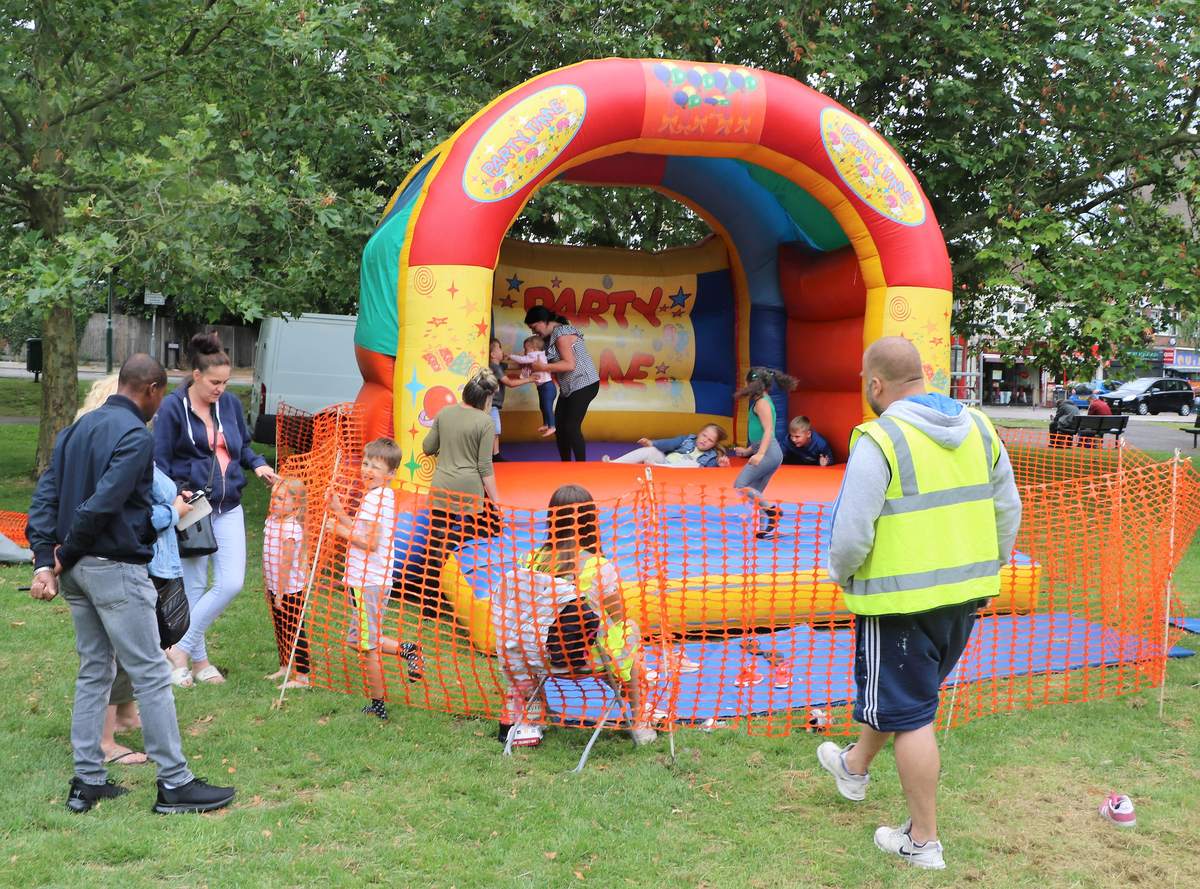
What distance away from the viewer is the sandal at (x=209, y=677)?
5195 millimetres

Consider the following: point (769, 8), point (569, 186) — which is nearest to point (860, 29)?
point (769, 8)

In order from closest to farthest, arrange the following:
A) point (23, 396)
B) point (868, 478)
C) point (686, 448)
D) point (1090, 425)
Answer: point (868, 478), point (686, 448), point (1090, 425), point (23, 396)

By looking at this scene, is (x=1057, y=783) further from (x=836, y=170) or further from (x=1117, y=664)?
(x=836, y=170)

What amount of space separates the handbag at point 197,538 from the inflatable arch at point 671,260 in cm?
223

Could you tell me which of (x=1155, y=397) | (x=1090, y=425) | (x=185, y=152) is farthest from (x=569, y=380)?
(x=1155, y=397)

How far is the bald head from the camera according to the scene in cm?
342

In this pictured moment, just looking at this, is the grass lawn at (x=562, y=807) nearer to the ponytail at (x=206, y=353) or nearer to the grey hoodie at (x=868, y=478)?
the grey hoodie at (x=868, y=478)

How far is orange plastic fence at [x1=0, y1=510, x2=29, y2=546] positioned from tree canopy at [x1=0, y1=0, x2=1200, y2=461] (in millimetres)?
1751

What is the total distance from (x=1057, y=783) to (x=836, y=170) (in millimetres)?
5238

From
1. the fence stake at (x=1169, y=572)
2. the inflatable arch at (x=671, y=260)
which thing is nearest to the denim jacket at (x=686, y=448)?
the inflatable arch at (x=671, y=260)

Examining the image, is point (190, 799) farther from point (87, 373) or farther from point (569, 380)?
point (87, 373)

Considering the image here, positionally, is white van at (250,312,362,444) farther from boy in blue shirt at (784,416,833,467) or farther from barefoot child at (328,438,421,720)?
barefoot child at (328,438,421,720)

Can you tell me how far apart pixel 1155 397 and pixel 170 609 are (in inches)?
1552

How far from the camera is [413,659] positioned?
528 centimetres
